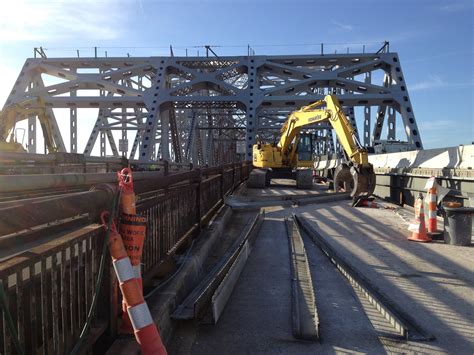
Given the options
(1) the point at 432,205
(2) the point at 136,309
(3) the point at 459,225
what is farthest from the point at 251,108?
(2) the point at 136,309

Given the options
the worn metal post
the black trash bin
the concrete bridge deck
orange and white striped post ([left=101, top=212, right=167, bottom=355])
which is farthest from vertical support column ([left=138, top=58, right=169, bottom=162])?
orange and white striped post ([left=101, top=212, right=167, bottom=355])

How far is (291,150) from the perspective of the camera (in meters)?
25.5

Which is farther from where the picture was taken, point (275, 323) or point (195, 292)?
point (195, 292)

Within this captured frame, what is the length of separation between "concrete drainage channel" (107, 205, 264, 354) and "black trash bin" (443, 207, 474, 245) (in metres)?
4.10

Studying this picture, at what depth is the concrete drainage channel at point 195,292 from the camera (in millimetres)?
3872

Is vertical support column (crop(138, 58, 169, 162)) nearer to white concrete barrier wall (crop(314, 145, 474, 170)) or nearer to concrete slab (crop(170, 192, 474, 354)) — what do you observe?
white concrete barrier wall (crop(314, 145, 474, 170))

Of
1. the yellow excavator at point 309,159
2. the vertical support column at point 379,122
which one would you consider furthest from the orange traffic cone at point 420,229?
the vertical support column at point 379,122

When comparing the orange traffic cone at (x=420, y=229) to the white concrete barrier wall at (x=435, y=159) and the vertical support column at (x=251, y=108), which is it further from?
the vertical support column at (x=251, y=108)

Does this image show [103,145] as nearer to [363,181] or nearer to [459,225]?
[363,181]

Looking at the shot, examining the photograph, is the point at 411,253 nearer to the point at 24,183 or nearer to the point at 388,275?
the point at 388,275

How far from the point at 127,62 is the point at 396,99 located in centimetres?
1963

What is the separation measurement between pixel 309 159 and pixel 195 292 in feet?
90.6

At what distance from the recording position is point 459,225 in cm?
823

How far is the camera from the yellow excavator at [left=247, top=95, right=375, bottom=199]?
15.0m
